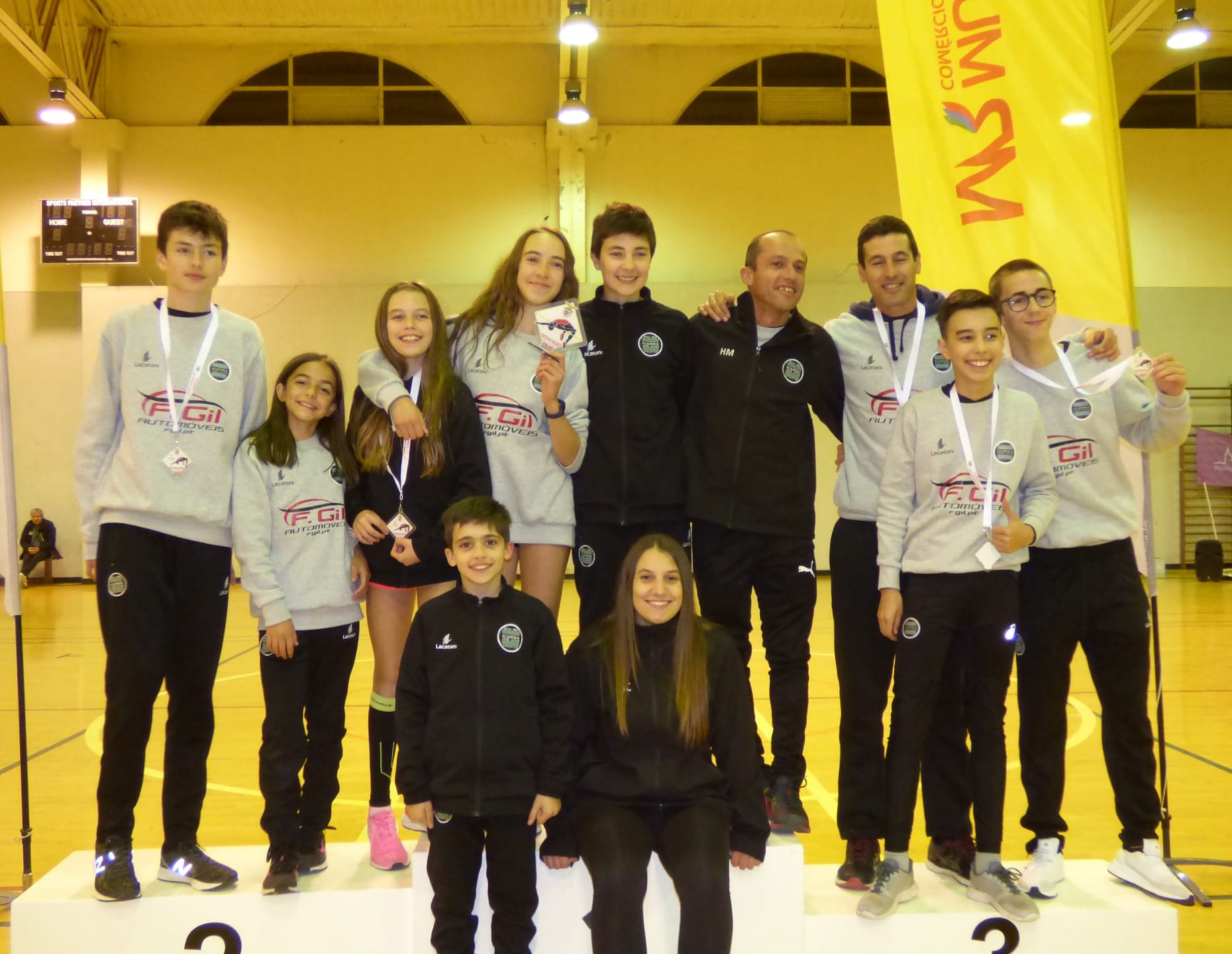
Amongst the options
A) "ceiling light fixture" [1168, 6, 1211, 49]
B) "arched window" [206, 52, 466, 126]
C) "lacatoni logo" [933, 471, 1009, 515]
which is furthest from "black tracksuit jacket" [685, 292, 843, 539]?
"arched window" [206, 52, 466, 126]

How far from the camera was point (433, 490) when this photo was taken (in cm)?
321

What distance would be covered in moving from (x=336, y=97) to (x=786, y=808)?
40.3ft

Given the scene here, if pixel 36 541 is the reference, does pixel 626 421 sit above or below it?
above

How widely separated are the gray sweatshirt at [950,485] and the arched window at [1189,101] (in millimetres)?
12471

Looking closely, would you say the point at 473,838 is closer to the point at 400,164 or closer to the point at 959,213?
the point at 959,213

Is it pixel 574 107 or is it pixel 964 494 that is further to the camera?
pixel 574 107

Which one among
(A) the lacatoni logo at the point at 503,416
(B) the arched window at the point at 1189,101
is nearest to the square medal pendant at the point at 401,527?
(A) the lacatoni logo at the point at 503,416

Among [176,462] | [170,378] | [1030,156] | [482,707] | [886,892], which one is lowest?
[886,892]

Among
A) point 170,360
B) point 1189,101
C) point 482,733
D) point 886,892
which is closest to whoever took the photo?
point 482,733

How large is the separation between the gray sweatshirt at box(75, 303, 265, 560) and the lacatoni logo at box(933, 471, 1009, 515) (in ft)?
7.10

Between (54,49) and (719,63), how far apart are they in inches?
316

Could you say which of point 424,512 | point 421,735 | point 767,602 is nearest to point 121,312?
point 424,512

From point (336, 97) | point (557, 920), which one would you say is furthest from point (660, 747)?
point (336, 97)

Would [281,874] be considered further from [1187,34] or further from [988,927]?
[1187,34]
